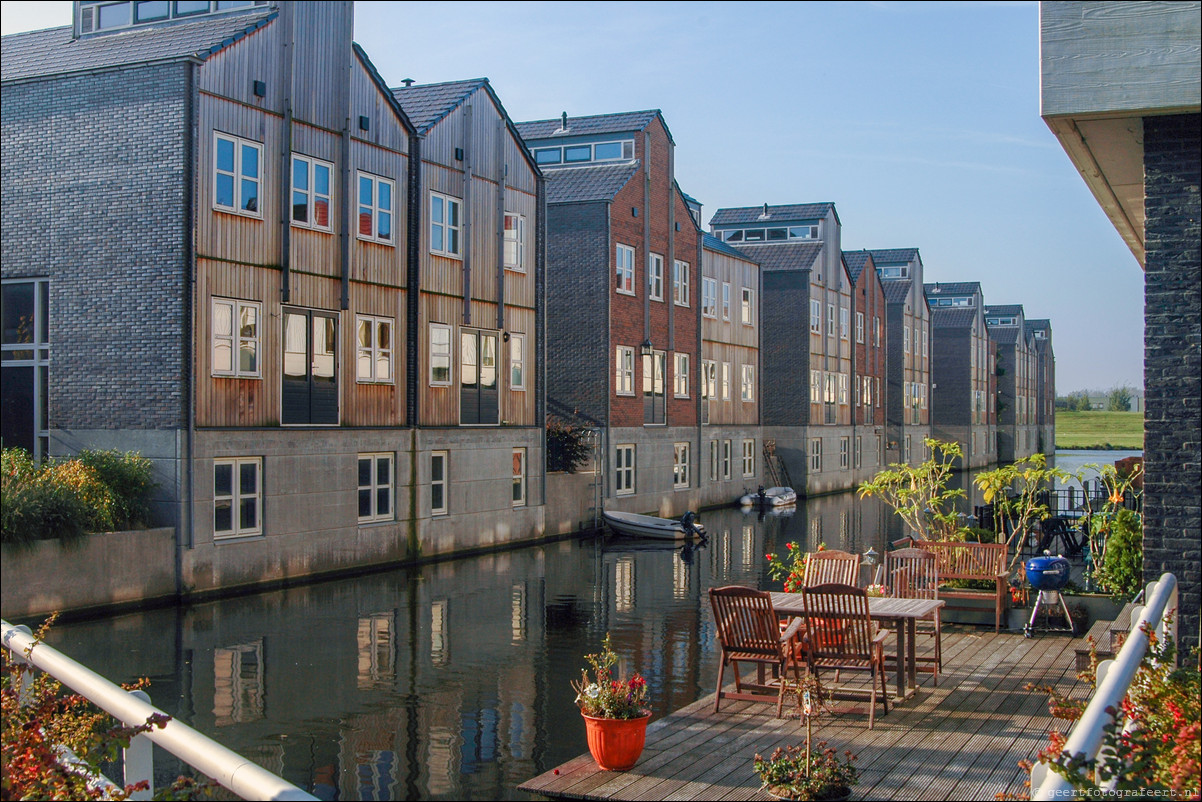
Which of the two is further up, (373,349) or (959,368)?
(959,368)

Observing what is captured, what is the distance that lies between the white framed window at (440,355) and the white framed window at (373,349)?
163cm

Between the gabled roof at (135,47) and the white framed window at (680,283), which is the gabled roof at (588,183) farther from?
the gabled roof at (135,47)

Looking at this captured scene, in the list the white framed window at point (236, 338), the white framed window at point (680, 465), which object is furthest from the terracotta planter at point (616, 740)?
the white framed window at point (680, 465)

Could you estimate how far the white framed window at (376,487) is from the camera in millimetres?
26203

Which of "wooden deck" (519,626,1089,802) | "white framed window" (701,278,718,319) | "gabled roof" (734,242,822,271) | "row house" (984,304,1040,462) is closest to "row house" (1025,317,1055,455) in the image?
"row house" (984,304,1040,462)

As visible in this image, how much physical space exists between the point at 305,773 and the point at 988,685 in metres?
6.92

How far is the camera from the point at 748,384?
5009cm

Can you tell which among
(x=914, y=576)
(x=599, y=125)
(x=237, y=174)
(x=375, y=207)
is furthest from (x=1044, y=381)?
(x=914, y=576)

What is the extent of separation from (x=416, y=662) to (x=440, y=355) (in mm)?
14616

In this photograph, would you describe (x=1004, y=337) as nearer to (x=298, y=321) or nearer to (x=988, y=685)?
(x=298, y=321)

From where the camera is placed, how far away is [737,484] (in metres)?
48.0

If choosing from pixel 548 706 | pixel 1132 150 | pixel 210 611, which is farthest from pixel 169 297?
pixel 1132 150

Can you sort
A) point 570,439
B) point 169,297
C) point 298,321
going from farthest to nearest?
point 570,439 < point 298,321 < point 169,297

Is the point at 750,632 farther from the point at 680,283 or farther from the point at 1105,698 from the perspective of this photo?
the point at 680,283
